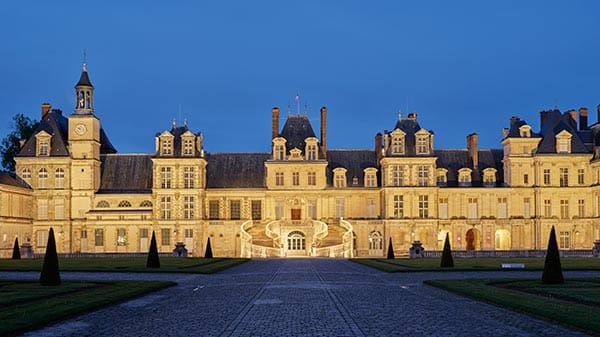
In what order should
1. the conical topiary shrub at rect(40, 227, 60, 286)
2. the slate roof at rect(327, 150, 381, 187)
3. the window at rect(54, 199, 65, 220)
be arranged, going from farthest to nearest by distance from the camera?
the slate roof at rect(327, 150, 381, 187) → the window at rect(54, 199, 65, 220) → the conical topiary shrub at rect(40, 227, 60, 286)

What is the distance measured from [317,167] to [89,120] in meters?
17.0

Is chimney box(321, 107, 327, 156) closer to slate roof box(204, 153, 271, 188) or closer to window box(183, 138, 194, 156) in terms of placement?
slate roof box(204, 153, 271, 188)

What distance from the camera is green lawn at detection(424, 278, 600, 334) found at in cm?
1529

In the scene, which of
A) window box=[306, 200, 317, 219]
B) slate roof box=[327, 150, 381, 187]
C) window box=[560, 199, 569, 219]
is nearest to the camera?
window box=[560, 199, 569, 219]

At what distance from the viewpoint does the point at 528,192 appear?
60.8 m

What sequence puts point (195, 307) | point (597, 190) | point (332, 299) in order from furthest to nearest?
→ 1. point (597, 190)
2. point (332, 299)
3. point (195, 307)

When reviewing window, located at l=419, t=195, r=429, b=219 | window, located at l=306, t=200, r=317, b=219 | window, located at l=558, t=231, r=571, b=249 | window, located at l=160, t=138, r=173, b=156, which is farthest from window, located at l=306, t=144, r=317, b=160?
window, located at l=558, t=231, r=571, b=249

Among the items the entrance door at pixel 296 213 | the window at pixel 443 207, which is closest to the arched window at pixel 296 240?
the entrance door at pixel 296 213

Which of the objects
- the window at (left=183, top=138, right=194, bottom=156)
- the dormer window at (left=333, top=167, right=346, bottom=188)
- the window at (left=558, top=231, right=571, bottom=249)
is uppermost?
the window at (left=183, top=138, right=194, bottom=156)

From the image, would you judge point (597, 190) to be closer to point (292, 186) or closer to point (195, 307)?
point (292, 186)

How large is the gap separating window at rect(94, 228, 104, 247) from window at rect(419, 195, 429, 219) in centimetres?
2293

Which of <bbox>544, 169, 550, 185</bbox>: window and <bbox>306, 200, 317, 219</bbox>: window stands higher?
<bbox>544, 169, 550, 185</bbox>: window

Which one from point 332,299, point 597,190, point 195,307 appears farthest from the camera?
point 597,190

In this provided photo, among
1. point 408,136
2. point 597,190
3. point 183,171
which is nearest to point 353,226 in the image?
point 408,136
